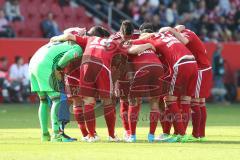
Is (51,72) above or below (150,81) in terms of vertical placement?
above

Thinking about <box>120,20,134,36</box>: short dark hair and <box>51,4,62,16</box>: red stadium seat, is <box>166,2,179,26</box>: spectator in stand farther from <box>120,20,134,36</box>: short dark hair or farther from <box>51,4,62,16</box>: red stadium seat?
<box>120,20,134,36</box>: short dark hair

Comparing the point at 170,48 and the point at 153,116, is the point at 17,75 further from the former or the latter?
the point at 153,116

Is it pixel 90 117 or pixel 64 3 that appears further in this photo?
pixel 64 3

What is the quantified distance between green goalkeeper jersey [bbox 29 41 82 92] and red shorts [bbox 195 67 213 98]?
8.33ft

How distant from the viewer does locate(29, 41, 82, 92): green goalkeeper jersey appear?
52.0 ft

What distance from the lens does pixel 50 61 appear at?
52.4 ft

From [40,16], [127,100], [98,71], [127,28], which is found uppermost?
[40,16]

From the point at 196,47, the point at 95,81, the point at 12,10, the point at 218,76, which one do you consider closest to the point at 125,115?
the point at 95,81

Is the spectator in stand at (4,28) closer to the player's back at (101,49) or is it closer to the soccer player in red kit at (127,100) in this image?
the soccer player in red kit at (127,100)

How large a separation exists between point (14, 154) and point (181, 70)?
4176mm

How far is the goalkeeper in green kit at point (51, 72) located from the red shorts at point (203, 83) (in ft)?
8.33

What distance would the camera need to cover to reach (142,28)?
16.7 m

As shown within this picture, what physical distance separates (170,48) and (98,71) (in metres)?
1.57

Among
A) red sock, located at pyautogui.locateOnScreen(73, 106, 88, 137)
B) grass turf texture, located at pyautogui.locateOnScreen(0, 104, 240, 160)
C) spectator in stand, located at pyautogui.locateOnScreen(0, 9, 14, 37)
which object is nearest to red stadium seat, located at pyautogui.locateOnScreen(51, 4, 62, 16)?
spectator in stand, located at pyautogui.locateOnScreen(0, 9, 14, 37)
